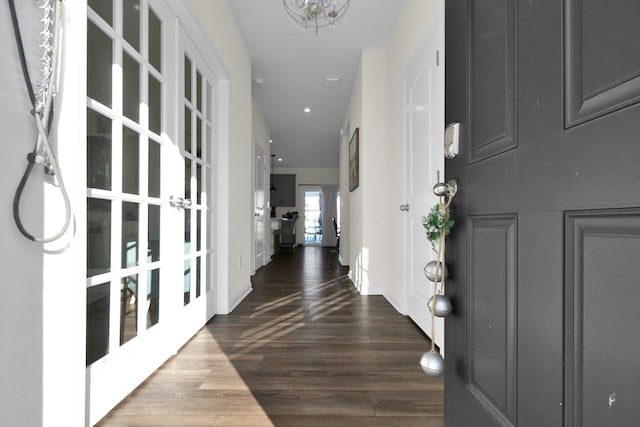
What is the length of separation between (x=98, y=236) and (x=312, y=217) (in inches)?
376

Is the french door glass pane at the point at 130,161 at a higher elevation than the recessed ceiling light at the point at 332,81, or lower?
lower

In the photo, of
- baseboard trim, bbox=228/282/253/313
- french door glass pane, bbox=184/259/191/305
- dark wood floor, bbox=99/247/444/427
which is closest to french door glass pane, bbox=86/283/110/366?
dark wood floor, bbox=99/247/444/427

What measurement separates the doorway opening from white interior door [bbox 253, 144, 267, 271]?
4908mm

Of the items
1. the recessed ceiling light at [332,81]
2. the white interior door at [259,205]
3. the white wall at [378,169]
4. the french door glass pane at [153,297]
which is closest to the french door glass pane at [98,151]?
the french door glass pane at [153,297]

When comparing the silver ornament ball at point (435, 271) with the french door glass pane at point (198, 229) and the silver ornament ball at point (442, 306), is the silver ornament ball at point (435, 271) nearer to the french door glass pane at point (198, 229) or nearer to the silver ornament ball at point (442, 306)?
the silver ornament ball at point (442, 306)

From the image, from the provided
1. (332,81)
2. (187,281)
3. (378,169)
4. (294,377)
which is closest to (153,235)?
(187,281)

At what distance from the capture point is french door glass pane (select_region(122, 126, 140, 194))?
143cm

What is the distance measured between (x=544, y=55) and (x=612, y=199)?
0.92 ft

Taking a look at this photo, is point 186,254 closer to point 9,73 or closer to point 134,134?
point 134,134

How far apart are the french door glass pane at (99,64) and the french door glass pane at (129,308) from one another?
30.6 inches

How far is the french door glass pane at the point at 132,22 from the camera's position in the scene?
1456mm

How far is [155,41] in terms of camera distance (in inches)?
67.1

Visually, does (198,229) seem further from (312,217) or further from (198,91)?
(312,217)

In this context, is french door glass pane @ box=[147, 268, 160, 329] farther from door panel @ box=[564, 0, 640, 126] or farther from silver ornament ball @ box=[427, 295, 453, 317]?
door panel @ box=[564, 0, 640, 126]
